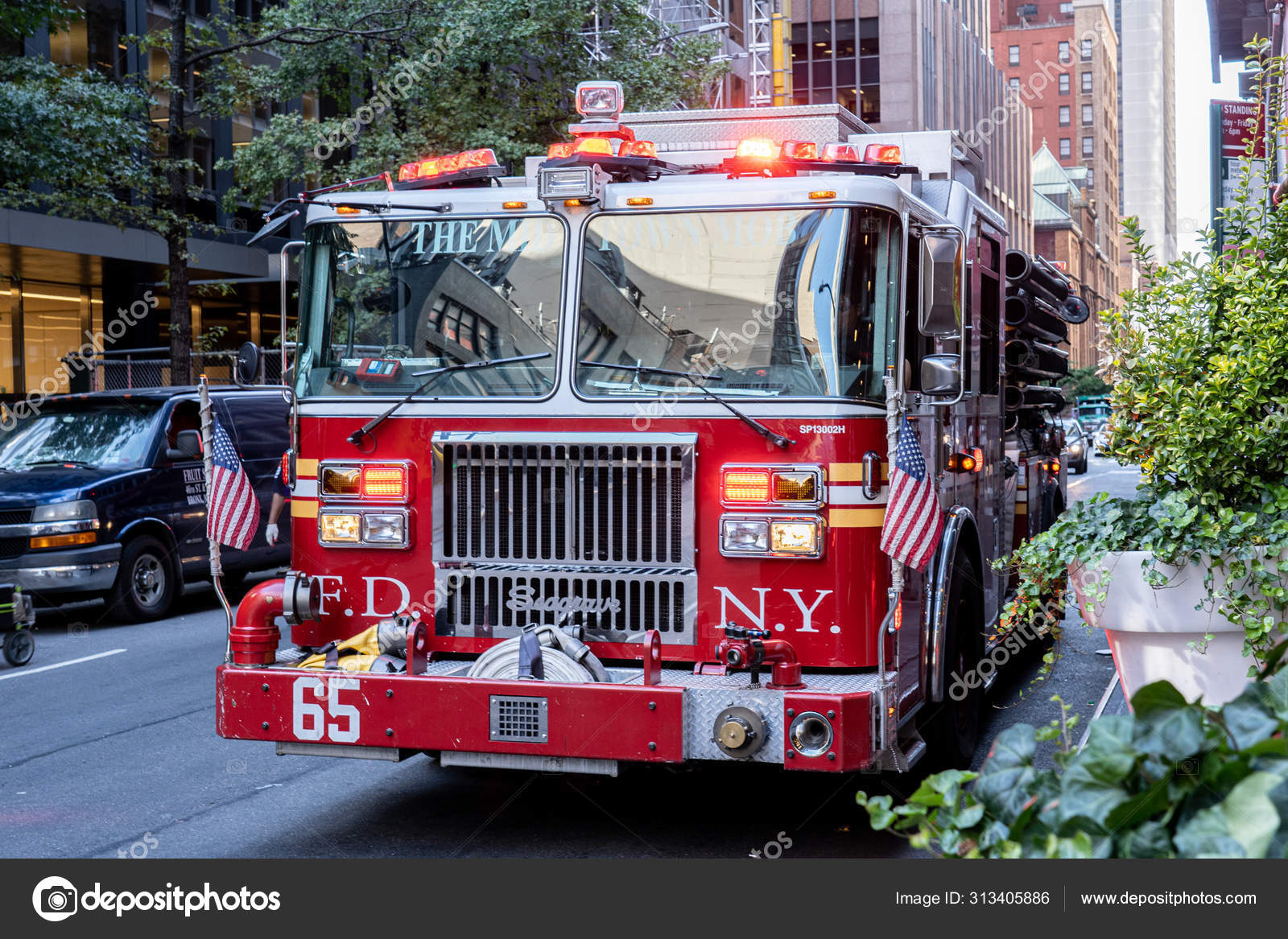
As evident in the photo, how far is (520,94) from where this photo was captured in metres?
19.5

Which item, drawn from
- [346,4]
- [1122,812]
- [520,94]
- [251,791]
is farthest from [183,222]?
[1122,812]

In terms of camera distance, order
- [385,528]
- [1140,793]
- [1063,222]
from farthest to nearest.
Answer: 1. [1063,222]
2. [385,528]
3. [1140,793]

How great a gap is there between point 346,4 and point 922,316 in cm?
1527

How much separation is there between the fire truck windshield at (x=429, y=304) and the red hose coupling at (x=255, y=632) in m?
0.98

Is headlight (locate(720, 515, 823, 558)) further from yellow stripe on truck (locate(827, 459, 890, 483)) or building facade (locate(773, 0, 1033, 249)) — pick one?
building facade (locate(773, 0, 1033, 249))

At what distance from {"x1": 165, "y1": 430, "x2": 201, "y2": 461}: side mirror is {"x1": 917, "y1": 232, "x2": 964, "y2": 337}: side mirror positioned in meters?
6.65

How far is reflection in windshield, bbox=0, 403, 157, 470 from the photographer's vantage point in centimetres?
1273

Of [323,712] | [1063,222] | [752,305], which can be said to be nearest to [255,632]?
[323,712]

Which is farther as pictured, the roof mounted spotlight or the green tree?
the green tree

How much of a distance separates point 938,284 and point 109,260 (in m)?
24.2

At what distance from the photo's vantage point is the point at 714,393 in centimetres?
539
